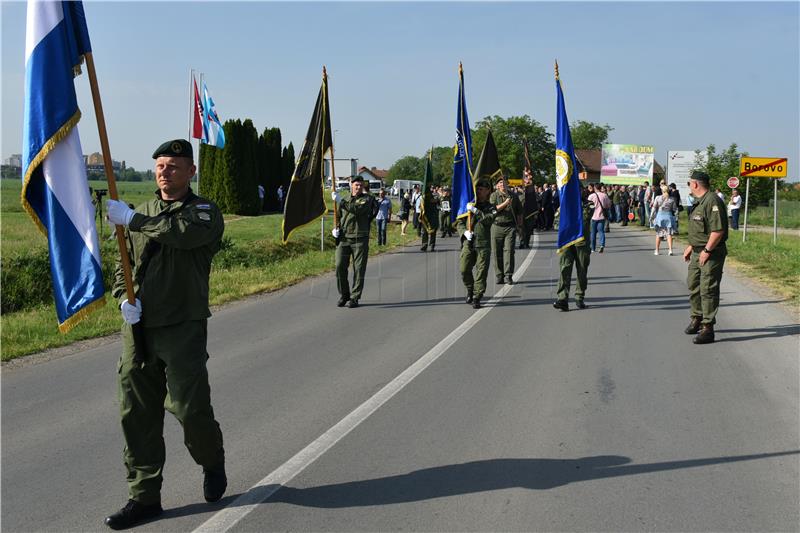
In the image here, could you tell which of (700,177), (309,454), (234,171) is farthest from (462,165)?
(234,171)

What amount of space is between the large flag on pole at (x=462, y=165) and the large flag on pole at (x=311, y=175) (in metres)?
2.22

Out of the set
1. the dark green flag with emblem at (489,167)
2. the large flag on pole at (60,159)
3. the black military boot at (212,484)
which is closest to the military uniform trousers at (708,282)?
the dark green flag with emblem at (489,167)

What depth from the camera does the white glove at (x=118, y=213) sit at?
167 inches

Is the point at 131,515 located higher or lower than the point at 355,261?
lower

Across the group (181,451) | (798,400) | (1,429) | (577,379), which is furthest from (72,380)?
(798,400)

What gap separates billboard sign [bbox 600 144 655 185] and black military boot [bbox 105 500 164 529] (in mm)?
54925

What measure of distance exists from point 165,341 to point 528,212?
958 inches

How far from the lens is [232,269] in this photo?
18344 mm

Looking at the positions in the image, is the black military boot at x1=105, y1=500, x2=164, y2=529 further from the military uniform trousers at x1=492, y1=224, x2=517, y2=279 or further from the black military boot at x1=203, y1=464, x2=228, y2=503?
the military uniform trousers at x1=492, y1=224, x2=517, y2=279

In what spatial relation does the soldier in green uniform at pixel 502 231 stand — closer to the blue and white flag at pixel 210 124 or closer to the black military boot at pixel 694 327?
the black military boot at pixel 694 327

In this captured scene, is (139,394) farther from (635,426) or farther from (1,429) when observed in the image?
(635,426)

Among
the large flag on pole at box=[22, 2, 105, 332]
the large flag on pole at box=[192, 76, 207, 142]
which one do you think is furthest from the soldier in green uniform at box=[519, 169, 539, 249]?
the large flag on pole at box=[22, 2, 105, 332]

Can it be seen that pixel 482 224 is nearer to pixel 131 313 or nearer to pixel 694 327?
pixel 694 327

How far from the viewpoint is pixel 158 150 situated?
4.51 meters
